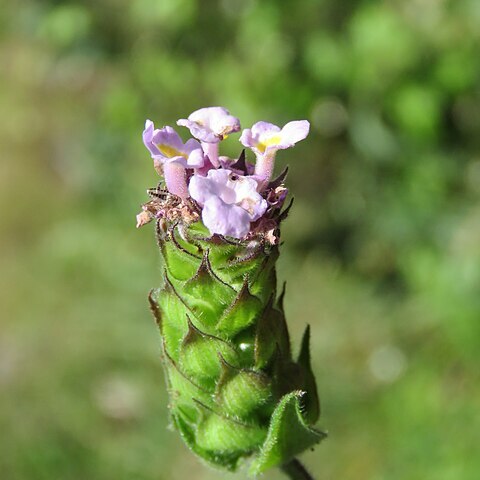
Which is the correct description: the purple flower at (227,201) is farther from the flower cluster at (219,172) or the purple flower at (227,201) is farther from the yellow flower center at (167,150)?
the yellow flower center at (167,150)

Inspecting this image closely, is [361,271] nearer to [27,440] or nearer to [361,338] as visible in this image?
[361,338]

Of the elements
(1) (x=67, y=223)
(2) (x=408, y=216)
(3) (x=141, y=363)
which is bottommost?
(3) (x=141, y=363)

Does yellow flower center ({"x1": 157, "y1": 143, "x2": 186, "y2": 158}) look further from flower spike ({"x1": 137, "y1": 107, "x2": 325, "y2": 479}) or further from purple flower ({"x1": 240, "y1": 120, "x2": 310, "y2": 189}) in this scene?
purple flower ({"x1": 240, "y1": 120, "x2": 310, "y2": 189})

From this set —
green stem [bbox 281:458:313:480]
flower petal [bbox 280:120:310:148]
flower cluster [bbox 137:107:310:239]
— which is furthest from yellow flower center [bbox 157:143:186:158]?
green stem [bbox 281:458:313:480]

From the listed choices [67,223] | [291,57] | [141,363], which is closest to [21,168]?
[67,223]

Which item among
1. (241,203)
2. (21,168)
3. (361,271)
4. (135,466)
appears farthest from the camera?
(21,168)

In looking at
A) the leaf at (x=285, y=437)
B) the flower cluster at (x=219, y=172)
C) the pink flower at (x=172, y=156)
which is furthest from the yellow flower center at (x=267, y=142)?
the leaf at (x=285, y=437)

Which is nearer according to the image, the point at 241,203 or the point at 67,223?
the point at 241,203
